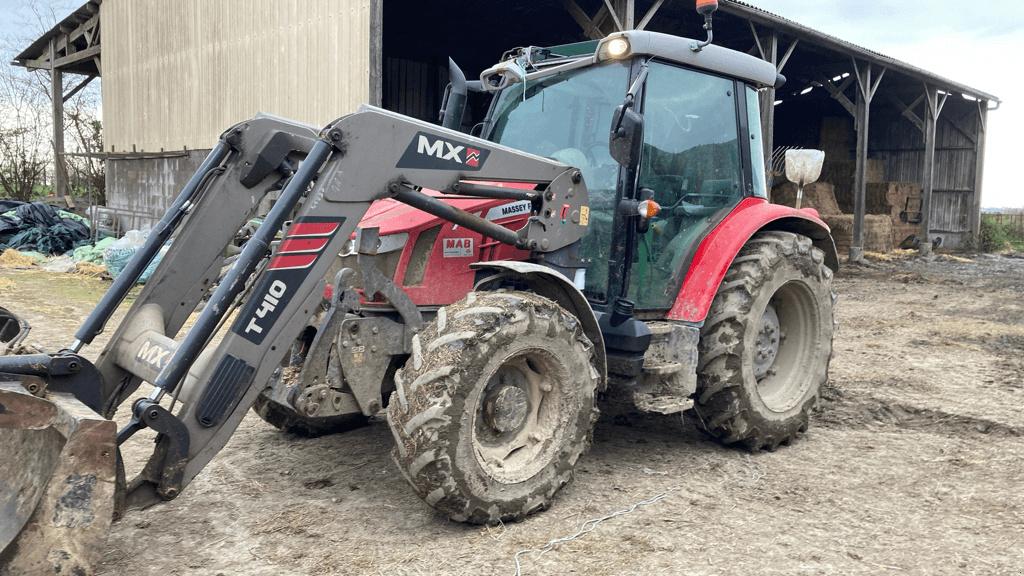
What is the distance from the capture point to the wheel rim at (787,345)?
4473mm

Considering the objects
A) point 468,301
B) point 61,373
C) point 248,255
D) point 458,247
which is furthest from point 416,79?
point 61,373

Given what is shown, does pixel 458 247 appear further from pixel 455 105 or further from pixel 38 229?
pixel 38 229

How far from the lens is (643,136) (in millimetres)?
3895

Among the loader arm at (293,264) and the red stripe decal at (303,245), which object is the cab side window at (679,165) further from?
the red stripe decal at (303,245)

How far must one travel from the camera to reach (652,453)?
414cm

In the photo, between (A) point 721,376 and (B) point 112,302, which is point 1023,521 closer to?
(A) point 721,376

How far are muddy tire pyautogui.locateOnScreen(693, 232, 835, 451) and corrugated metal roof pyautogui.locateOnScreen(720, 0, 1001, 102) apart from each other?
8426 mm

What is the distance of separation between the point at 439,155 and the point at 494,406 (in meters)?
1.07

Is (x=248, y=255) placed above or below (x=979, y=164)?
below

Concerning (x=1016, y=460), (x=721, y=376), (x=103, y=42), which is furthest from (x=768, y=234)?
(x=103, y=42)

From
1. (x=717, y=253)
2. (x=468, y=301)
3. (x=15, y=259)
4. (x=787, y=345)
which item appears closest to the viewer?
(x=468, y=301)

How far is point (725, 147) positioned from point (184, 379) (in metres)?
3.12

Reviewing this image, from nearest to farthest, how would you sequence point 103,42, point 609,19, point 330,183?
1. point 330,183
2. point 609,19
3. point 103,42

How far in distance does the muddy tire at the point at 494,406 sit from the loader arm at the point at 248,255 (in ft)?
1.59
